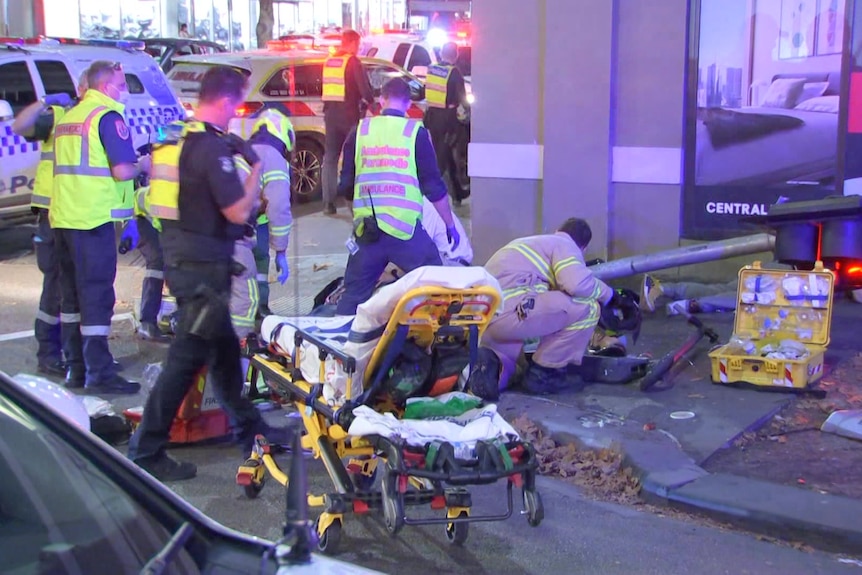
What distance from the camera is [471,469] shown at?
4414 millimetres

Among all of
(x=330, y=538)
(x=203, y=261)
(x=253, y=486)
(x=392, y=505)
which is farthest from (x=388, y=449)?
(x=203, y=261)

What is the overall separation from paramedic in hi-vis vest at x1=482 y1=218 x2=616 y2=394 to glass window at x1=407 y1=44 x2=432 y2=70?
12737 millimetres

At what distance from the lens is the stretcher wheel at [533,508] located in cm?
446

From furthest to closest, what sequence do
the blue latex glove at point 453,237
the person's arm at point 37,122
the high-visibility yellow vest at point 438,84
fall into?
the high-visibility yellow vest at point 438,84 < the blue latex glove at point 453,237 < the person's arm at point 37,122

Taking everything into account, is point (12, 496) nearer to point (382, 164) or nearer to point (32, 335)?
point (382, 164)

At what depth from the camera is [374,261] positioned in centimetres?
710

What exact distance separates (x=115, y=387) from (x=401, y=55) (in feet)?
43.0

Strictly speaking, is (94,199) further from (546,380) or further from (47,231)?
(546,380)

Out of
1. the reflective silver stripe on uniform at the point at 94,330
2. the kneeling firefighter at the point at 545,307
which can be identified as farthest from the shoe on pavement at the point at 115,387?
the kneeling firefighter at the point at 545,307

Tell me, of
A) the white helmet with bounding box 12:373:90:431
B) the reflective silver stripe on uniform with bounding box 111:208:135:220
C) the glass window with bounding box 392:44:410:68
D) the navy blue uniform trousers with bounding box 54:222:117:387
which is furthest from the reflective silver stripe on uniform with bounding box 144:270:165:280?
the glass window with bounding box 392:44:410:68

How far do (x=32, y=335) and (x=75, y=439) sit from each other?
6.83 m

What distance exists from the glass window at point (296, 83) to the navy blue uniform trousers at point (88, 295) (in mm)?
7835

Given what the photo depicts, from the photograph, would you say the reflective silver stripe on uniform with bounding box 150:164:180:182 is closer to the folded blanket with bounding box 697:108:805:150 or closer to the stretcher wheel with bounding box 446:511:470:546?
the stretcher wheel with bounding box 446:511:470:546

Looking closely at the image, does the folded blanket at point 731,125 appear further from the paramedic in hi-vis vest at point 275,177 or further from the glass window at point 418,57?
the glass window at point 418,57
